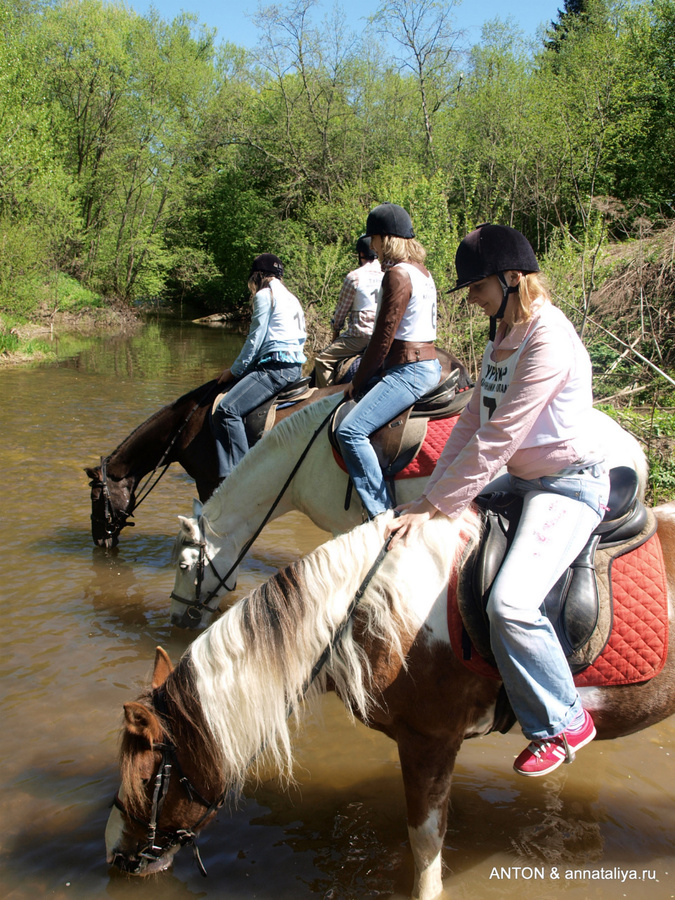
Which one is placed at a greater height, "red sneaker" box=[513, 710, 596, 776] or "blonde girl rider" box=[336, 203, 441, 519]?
"blonde girl rider" box=[336, 203, 441, 519]

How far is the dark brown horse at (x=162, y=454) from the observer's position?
6.07m

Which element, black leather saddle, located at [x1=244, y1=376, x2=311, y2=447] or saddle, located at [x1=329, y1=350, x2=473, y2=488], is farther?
black leather saddle, located at [x1=244, y1=376, x2=311, y2=447]

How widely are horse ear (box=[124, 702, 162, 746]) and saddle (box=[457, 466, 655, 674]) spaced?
3.83 feet

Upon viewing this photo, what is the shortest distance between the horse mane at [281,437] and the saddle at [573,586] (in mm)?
2153

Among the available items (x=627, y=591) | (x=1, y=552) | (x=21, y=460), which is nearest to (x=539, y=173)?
(x=21, y=460)

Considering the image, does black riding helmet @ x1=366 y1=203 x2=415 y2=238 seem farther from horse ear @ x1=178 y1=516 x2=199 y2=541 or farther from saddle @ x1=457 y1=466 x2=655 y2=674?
saddle @ x1=457 y1=466 x2=655 y2=674

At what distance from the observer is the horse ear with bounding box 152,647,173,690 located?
2.63m

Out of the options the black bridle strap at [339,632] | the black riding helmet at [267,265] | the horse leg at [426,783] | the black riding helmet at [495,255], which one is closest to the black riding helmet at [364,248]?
the black riding helmet at [267,265]

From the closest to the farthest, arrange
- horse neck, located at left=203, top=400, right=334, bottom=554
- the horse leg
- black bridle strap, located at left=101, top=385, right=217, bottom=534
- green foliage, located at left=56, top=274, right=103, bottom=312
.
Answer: the horse leg
horse neck, located at left=203, top=400, right=334, bottom=554
black bridle strap, located at left=101, top=385, right=217, bottom=534
green foliage, located at left=56, top=274, right=103, bottom=312

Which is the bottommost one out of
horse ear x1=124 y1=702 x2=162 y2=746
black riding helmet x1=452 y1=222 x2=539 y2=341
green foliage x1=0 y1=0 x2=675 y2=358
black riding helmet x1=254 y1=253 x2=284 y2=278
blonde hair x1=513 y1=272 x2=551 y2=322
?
horse ear x1=124 y1=702 x2=162 y2=746

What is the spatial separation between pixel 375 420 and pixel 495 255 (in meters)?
1.94

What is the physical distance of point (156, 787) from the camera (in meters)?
2.39

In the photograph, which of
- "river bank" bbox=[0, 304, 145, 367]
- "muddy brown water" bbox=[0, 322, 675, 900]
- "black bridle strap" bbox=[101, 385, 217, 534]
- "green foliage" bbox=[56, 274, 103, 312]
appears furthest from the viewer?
"green foliage" bbox=[56, 274, 103, 312]

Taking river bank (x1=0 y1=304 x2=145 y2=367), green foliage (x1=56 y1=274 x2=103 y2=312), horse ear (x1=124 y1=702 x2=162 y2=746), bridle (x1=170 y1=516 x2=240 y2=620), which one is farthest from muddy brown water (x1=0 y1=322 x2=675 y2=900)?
green foliage (x1=56 y1=274 x2=103 y2=312)
